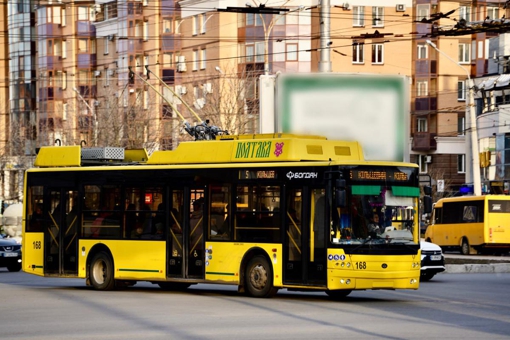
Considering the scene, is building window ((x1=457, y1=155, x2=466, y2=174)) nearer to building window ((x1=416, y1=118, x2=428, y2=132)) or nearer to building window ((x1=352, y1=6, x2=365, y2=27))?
building window ((x1=416, y1=118, x2=428, y2=132))

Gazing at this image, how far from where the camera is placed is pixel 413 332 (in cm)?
1630

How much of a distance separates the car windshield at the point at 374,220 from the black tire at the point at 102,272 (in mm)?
5376

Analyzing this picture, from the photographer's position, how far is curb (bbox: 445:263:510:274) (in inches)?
1380

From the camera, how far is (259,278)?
2297cm

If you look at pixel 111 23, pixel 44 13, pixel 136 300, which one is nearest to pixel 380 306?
pixel 136 300

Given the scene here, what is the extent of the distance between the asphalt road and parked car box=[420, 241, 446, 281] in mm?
3370

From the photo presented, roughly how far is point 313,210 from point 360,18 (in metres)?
58.4

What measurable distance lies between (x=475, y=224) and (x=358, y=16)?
30.4 m

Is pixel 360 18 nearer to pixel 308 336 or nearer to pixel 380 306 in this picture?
pixel 380 306

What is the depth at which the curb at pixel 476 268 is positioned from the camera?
3506 centimetres

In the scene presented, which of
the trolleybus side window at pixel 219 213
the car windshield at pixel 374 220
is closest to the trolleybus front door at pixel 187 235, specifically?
the trolleybus side window at pixel 219 213

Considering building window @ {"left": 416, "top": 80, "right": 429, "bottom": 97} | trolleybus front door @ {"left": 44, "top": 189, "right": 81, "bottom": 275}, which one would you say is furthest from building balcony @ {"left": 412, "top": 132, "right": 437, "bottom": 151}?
trolleybus front door @ {"left": 44, "top": 189, "right": 81, "bottom": 275}

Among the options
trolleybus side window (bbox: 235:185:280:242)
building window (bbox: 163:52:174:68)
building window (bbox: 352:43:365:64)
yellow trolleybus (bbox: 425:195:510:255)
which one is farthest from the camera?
building window (bbox: 163:52:174:68)

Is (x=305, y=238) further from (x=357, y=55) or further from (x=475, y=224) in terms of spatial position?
(x=357, y=55)
